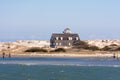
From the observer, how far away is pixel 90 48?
114 m

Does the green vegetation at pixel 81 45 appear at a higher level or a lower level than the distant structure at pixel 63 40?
lower

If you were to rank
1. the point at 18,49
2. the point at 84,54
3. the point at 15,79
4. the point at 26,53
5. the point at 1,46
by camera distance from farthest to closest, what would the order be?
the point at 1,46 < the point at 18,49 < the point at 26,53 < the point at 84,54 < the point at 15,79

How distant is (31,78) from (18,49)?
3002 inches

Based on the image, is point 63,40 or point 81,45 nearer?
point 81,45

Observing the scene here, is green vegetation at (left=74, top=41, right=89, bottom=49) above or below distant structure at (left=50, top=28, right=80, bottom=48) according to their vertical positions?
below

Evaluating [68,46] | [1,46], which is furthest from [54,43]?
[1,46]

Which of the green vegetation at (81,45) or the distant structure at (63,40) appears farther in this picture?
the distant structure at (63,40)

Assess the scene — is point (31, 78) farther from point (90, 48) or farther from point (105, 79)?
point (90, 48)

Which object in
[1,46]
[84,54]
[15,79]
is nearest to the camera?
[15,79]

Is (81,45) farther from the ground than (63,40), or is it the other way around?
(63,40)

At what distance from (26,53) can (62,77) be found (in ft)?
214

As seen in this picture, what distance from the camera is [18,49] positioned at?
120 metres

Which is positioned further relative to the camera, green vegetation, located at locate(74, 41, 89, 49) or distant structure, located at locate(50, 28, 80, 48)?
distant structure, located at locate(50, 28, 80, 48)

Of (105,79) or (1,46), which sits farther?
(1,46)
